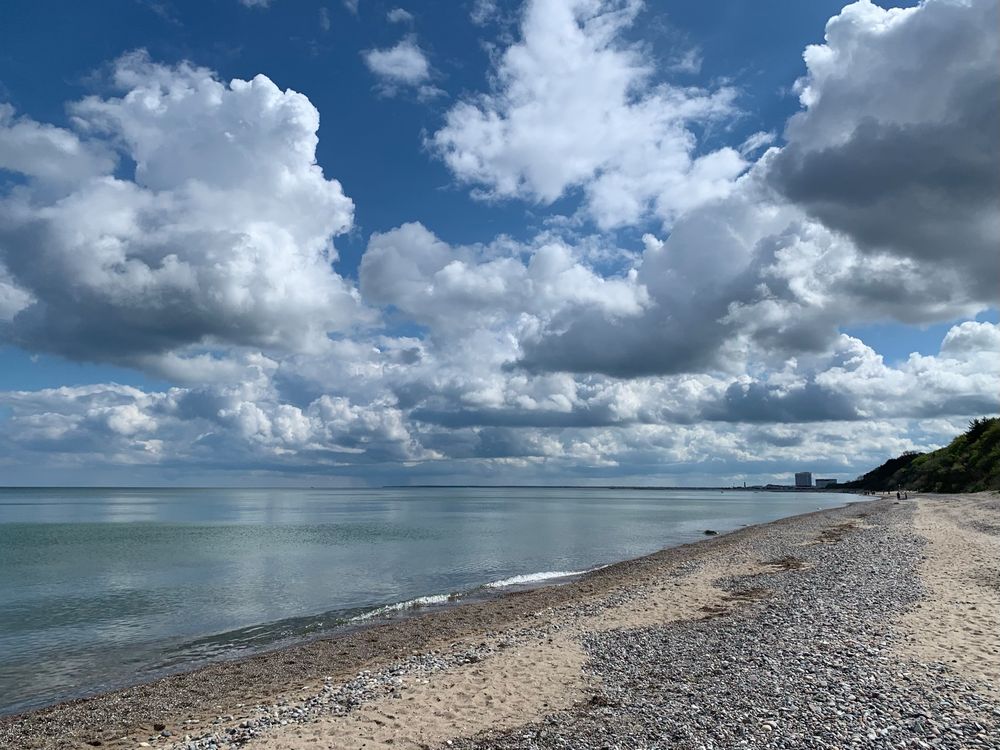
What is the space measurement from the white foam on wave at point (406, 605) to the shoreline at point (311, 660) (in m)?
0.72

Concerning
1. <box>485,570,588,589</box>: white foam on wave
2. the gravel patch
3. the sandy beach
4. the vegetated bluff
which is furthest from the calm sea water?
the vegetated bluff

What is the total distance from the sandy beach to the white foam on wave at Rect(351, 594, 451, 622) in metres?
2.64

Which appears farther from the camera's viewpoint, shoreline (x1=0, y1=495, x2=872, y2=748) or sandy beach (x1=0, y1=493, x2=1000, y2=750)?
shoreline (x1=0, y1=495, x2=872, y2=748)

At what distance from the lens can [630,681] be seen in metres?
12.2

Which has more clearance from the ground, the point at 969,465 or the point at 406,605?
the point at 969,465

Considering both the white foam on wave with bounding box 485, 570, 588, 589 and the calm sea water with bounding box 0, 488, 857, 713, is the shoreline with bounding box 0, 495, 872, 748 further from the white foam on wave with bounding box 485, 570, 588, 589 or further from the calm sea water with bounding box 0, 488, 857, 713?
the white foam on wave with bounding box 485, 570, 588, 589

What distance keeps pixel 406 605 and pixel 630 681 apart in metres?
16.1

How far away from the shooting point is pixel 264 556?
46.4 m

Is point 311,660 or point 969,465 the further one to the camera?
point 969,465

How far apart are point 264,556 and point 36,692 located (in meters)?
30.7

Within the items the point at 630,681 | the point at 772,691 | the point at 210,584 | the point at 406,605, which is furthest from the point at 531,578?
the point at 772,691

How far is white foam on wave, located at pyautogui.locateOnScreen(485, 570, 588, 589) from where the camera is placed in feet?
104

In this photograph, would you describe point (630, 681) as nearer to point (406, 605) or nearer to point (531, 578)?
point (406, 605)

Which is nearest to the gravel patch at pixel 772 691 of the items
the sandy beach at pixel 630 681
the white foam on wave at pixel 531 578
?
→ the sandy beach at pixel 630 681
